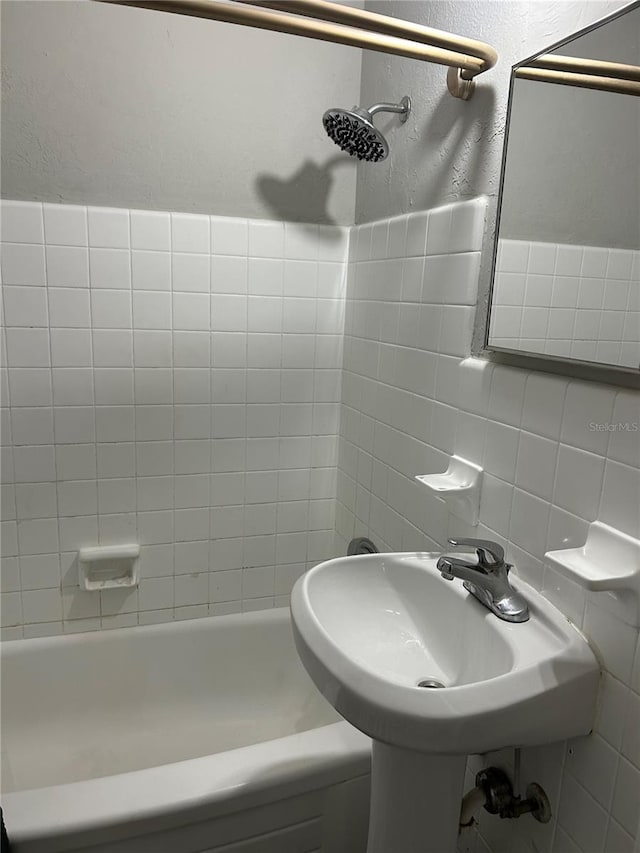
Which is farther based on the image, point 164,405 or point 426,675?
point 164,405

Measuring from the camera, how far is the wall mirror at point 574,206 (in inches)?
33.3

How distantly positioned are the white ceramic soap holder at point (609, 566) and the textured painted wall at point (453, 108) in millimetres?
482

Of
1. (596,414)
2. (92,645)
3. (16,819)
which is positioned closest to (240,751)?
(16,819)

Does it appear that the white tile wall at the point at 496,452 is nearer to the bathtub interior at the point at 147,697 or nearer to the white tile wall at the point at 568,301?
the white tile wall at the point at 568,301

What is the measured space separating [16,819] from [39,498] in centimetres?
80

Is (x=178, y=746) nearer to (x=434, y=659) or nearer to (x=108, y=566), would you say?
(x=108, y=566)

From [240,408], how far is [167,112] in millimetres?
826

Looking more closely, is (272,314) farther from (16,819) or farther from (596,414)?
(16,819)

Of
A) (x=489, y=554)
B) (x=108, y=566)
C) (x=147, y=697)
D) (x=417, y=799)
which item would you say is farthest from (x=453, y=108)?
(x=147, y=697)

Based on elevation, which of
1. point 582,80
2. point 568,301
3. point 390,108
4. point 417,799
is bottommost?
point 417,799

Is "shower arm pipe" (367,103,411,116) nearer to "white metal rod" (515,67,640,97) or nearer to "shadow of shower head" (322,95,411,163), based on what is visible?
"shadow of shower head" (322,95,411,163)

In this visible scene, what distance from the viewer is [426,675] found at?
3.52 ft

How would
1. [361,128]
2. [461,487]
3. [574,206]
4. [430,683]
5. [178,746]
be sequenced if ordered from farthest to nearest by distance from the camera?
[178,746] < [361,128] < [461,487] < [430,683] < [574,206]

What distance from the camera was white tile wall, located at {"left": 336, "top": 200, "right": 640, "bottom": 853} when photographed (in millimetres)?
869
